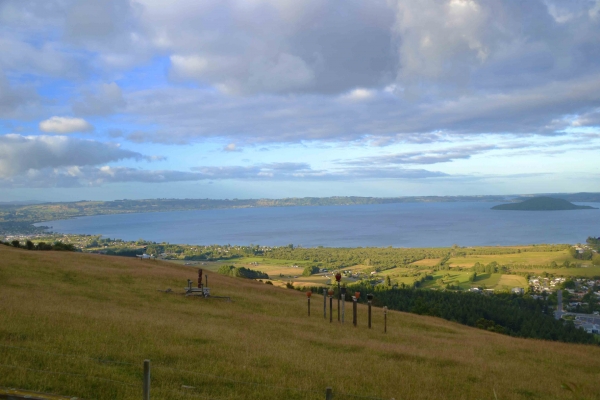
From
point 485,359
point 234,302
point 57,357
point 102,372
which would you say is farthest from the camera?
point 234,302

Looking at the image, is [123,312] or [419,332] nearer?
[123,312]

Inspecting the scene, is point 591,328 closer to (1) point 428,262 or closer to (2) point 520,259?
(2) point 520,259

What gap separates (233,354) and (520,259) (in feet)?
316

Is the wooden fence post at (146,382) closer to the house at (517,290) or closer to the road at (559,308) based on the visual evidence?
the road at (559,308)

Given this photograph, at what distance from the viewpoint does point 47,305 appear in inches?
597

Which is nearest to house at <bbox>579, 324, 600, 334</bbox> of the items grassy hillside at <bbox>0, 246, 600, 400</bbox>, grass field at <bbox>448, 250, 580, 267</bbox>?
grassy hillside at <bbox>0, 246, 600, 400</bbox>

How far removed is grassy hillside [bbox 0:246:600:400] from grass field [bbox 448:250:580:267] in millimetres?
76714

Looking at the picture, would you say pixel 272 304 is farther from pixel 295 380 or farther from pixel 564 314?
pixel 564 314

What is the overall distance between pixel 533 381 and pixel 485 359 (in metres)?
2.82

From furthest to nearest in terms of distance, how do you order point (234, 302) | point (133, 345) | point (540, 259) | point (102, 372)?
point (540, 259) < point (234, 302) < point (133, 345) < point (102, 372)

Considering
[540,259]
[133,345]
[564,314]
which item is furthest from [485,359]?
[540,259]

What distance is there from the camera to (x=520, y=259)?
94000mm

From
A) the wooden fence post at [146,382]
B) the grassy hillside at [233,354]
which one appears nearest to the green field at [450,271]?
the grassy hillside at [233,354]

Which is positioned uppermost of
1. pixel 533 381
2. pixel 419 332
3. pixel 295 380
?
pixel 295 380
